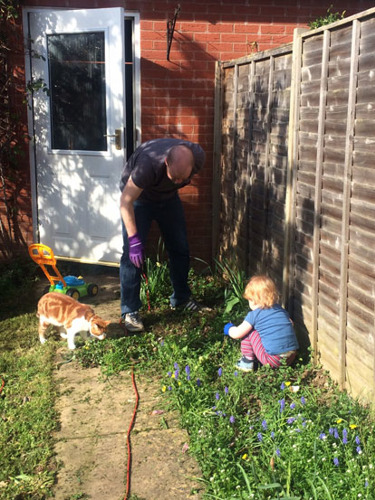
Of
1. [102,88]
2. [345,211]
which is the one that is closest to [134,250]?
[345,211]

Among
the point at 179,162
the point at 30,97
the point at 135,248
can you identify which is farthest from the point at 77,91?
the point at 179,162

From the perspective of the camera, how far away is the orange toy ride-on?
627 cm

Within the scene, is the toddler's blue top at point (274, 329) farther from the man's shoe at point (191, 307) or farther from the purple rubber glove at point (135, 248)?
the man's shoe at point (191, 307)

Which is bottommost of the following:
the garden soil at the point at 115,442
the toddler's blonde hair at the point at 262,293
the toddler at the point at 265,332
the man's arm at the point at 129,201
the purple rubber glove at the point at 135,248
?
the garden soil at the point at 115,442

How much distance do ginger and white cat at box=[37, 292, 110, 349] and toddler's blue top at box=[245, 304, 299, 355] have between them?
1.34 meters

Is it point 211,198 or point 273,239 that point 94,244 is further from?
point 273,239

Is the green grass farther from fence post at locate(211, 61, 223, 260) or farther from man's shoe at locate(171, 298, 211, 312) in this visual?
fence post at locate(211, 61, 223, 260)

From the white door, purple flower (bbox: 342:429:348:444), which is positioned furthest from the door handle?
purple flower (bbox: 342:429:348:444)

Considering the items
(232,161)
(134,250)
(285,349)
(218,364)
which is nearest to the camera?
(285,349)

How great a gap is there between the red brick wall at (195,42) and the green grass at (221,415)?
237cm

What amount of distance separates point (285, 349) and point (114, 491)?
5.32ft

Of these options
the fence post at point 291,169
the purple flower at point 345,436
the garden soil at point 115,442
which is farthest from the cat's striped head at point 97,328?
the purple flower at point 345,436

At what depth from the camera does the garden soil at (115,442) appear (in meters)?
3.37

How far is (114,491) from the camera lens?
10.9 ft
